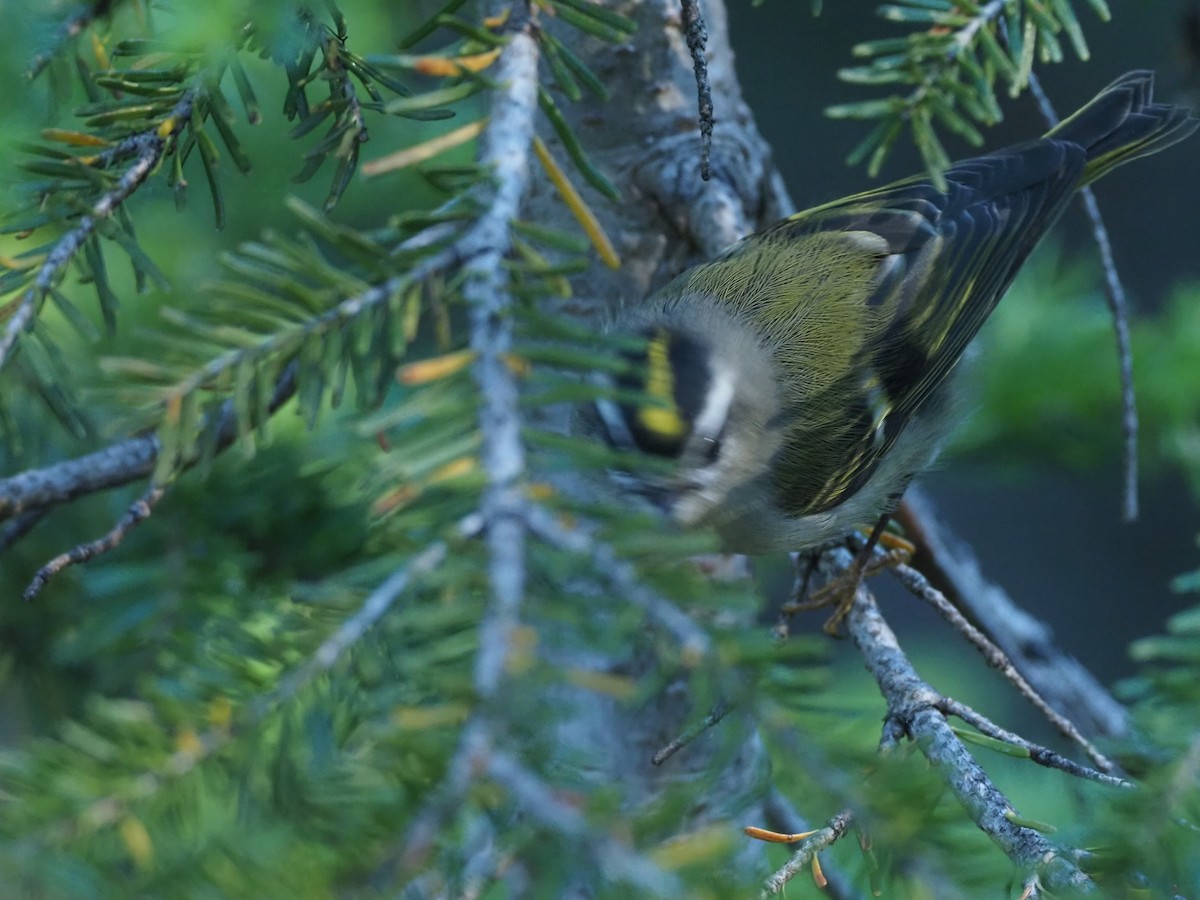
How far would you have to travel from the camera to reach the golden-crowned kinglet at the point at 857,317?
1089 millimetres

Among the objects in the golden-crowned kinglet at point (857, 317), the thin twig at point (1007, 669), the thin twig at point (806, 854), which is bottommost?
the thin twig at point (1007, 669)

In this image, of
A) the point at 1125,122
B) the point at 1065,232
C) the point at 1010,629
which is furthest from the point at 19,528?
the point at 1065,232

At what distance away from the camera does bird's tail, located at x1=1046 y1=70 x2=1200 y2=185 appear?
1424 millimetres

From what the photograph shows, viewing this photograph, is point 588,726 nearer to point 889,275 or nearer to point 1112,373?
point 889,275

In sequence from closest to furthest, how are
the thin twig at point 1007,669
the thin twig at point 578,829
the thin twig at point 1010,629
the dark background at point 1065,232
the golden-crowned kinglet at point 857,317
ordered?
the thin twig at point 578,829, the thin twig at point 1007,669, the golden-crowned kinglet at point 857,317, the thin twig at point 1010,629, the dark background at point 1065,232

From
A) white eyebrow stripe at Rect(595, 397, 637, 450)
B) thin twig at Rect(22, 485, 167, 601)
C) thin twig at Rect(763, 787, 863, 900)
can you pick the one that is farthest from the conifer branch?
thin twig at Rect(763, 787, 863, 900)

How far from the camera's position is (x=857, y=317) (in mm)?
1234

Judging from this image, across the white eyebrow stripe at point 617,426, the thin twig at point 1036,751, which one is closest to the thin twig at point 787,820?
the thin twig at point 1036,751

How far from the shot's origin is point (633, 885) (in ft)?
1.13

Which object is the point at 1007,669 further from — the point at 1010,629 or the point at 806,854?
the point at 1010,629

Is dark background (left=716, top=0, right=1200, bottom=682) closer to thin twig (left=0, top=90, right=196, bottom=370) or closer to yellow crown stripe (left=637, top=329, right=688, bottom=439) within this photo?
yellow crown stripe (left=637, top=329, right=688, bottom=439)

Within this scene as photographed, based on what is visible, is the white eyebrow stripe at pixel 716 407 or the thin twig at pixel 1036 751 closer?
the thin twig at pixel 1036 751

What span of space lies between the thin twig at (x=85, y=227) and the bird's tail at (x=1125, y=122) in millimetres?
1165

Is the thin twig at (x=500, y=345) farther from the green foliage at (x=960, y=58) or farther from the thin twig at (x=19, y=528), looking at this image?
the thin twig at (x=19, y=528)
